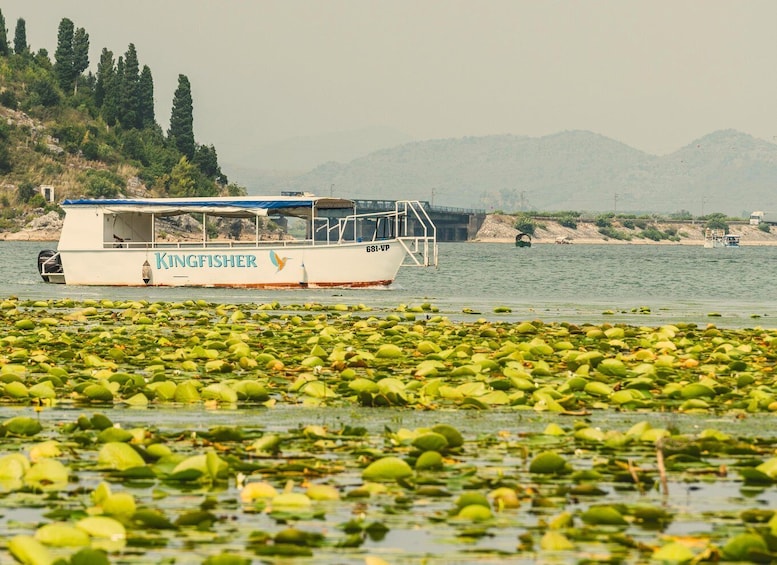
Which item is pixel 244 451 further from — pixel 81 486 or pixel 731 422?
pixel 731 422

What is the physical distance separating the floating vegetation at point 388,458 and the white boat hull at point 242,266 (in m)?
30.2

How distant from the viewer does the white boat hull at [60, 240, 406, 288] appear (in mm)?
50656

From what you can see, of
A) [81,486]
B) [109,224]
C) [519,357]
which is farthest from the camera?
[109,224]

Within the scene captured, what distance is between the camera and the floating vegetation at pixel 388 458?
7766mm

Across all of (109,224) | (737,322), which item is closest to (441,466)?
(737,322)

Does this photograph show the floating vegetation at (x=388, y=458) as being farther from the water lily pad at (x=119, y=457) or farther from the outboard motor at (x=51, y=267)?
the outboard motor at (x=51, y=267)

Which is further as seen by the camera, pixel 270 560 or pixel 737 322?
pixel 737 322

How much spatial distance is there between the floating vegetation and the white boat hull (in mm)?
30249

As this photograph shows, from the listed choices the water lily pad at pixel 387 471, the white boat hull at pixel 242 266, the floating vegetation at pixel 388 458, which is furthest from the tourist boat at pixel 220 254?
the water lily pad at pixel 387 471

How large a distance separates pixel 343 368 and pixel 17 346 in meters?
5.91

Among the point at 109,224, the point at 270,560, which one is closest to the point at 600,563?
the point at 270,560

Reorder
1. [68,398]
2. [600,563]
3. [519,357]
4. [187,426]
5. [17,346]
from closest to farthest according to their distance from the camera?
[600,563]
[187,426]
[68,398]
[519,357]
[17,346]

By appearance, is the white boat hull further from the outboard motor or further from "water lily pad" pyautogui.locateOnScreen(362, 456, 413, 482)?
"water lily pad" pyautogui.locateOnScreen(362, 456, 413, 482)

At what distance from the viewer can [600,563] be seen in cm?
731
